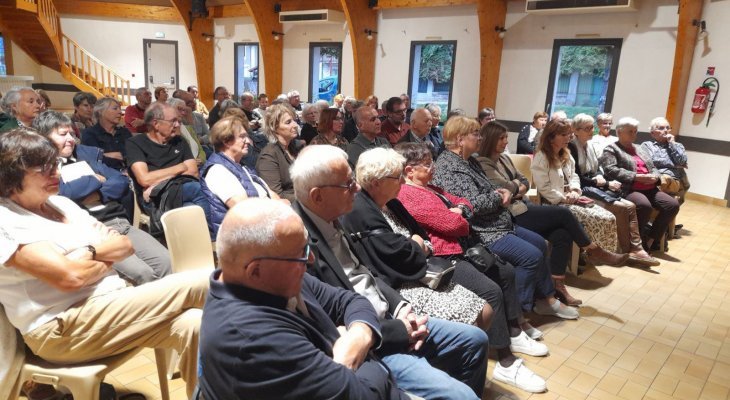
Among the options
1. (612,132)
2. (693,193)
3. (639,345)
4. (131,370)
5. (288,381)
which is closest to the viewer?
(288,381)

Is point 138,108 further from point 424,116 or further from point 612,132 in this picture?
point 612,132

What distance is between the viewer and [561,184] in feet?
12.8

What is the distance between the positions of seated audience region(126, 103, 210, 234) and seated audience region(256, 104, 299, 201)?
49cm

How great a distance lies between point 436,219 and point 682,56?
21.4 ft

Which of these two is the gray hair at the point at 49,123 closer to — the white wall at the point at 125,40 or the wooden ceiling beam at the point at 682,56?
the wooden ceiling beam at the point at 682,56

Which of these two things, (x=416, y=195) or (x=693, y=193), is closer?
(x=416, y=195)

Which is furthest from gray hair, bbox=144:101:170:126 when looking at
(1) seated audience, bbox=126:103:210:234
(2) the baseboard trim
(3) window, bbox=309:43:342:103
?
(3) window, bbox=309:43:342:103

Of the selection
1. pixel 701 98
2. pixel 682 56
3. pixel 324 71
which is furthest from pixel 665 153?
pixel 324 71

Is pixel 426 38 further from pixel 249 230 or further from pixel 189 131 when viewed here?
pixel 249 230

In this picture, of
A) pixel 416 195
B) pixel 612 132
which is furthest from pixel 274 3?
pixel 416 195

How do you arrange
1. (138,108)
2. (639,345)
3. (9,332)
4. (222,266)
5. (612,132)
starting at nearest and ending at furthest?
(222,266)
(9,332)
(639,345)
(138,108)
(612,132)

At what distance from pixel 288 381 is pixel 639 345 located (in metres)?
2.71

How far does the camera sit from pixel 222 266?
1137mm

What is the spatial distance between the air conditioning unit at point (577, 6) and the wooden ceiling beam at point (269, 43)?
6187 millimetres
